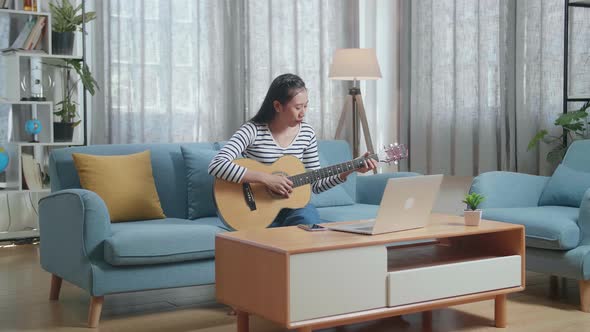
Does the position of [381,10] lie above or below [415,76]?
above

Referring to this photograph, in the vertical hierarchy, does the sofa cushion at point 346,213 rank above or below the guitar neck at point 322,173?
below

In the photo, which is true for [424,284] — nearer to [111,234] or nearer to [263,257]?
[263,257]

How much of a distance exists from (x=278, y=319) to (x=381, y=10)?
392 centimetres

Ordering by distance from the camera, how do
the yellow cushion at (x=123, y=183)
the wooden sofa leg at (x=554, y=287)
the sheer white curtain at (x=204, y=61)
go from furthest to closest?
the sheer white curtain at (x=204, y=61) < the wooden sofa leg at (x=554, y=287) < the yellow cushion at (x=123, y=183)

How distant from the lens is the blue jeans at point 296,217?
317 cm

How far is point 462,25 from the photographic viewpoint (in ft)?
16.8

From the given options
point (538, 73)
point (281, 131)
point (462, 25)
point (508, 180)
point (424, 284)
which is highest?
point (462, 25)

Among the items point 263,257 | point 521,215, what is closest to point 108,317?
point 263,257

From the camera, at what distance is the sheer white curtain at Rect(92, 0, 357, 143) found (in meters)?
5.21

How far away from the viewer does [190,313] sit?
318cm

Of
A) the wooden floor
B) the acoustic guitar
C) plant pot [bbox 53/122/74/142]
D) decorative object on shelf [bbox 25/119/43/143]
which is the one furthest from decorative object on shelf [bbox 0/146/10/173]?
the acoustic guitar

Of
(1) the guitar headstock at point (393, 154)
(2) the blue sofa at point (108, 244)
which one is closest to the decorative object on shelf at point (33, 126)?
(2) the blue sofa at point (108, 244)

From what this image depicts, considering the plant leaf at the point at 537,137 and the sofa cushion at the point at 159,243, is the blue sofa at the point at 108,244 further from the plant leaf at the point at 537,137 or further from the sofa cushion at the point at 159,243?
the plant leaf at the point at 537,137

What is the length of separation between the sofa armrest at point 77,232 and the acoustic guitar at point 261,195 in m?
0.46
